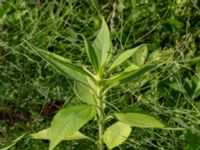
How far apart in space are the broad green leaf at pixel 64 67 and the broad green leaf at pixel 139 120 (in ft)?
0.24

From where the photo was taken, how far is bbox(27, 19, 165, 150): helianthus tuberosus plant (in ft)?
2.48

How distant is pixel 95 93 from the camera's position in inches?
32.3

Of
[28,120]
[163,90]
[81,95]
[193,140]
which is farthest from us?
[163,90]

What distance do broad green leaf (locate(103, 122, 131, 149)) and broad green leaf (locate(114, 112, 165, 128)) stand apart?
0.16 ft

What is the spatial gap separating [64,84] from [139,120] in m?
0.36

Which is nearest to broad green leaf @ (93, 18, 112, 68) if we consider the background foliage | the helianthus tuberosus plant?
the helianthus tuberosus plant

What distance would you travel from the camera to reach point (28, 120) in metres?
1.08

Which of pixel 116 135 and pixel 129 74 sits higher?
pixel 129 74

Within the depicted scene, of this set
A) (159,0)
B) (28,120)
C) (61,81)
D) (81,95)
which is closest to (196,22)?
(159,0)

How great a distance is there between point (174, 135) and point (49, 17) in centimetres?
38

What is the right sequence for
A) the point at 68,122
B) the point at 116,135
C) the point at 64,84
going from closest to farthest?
the point at 68,122
the point at 116,135
the point at 64,84

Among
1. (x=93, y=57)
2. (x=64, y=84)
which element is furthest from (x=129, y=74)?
(x=64, y=84)

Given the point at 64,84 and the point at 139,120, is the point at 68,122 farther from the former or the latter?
the point at 64,84

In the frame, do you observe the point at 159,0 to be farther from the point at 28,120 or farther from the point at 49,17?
the point at 28,120
